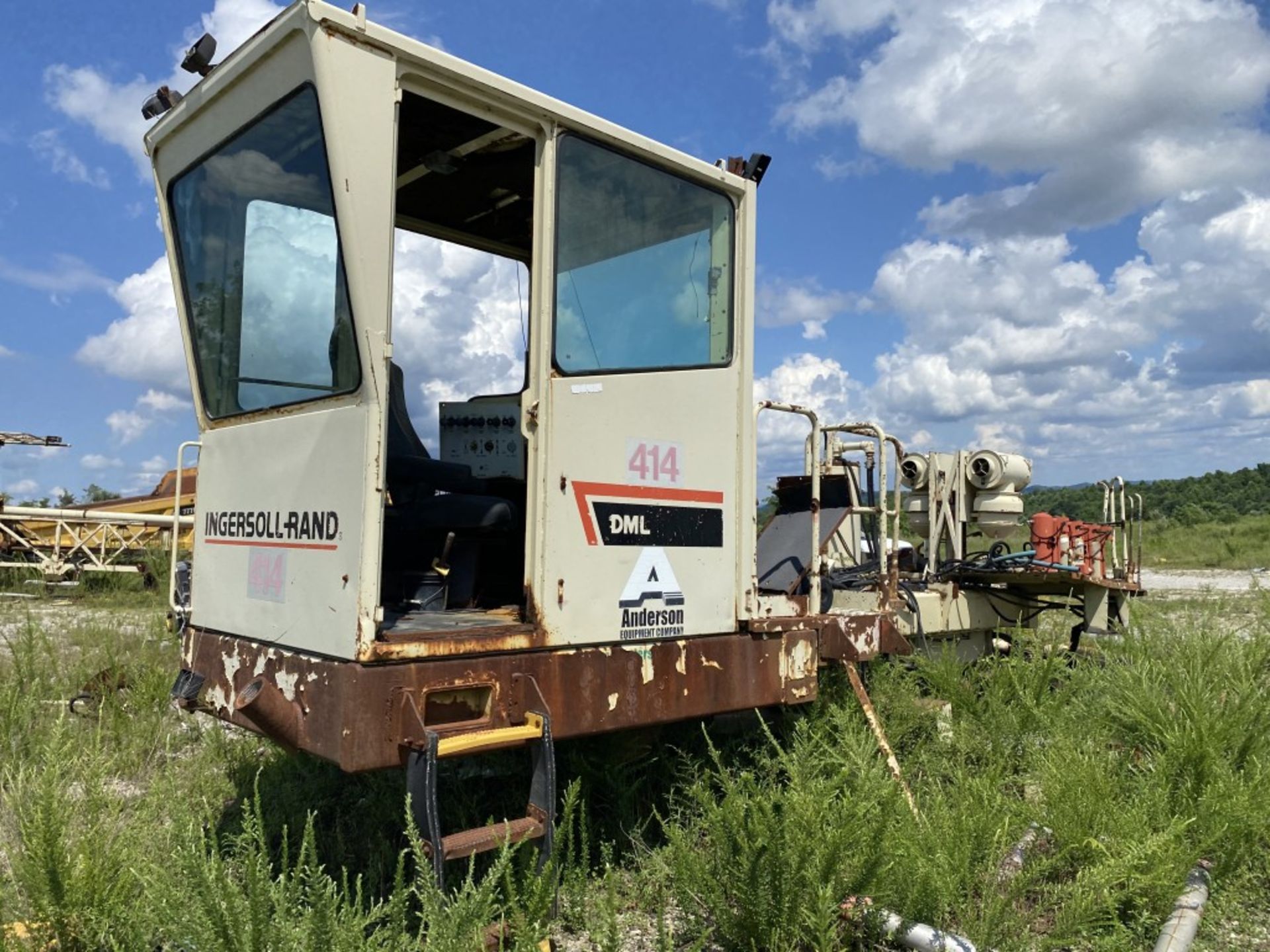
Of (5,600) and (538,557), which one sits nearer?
(538,557)

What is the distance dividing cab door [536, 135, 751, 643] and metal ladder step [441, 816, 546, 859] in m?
0.62

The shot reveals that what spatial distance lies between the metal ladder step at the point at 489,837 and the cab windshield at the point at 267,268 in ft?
4.84

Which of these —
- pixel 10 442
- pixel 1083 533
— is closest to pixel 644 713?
pixel 1083 533

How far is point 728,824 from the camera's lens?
3.40 m

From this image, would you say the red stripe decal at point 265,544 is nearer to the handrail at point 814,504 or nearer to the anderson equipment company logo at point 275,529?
the anderson equipment company logo at point 275,529

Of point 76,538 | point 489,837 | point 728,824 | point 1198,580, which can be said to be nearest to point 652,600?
point 728,824

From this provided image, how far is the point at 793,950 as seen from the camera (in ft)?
10.4

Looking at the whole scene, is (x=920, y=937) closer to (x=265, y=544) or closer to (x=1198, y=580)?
(x=265, y=544)

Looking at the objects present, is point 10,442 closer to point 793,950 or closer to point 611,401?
point 611,401

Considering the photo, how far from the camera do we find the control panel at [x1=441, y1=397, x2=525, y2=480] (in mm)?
4773

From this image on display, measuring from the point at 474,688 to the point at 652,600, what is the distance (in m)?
0.85

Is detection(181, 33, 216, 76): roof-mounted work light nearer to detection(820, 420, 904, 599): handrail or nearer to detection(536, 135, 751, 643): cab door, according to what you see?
detection(536, 135, 751, 643): cab door

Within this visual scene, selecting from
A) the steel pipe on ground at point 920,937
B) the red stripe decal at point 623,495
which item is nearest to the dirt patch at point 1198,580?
the red stripe decal at point 623,495

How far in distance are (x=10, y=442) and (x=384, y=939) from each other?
14906 mm
